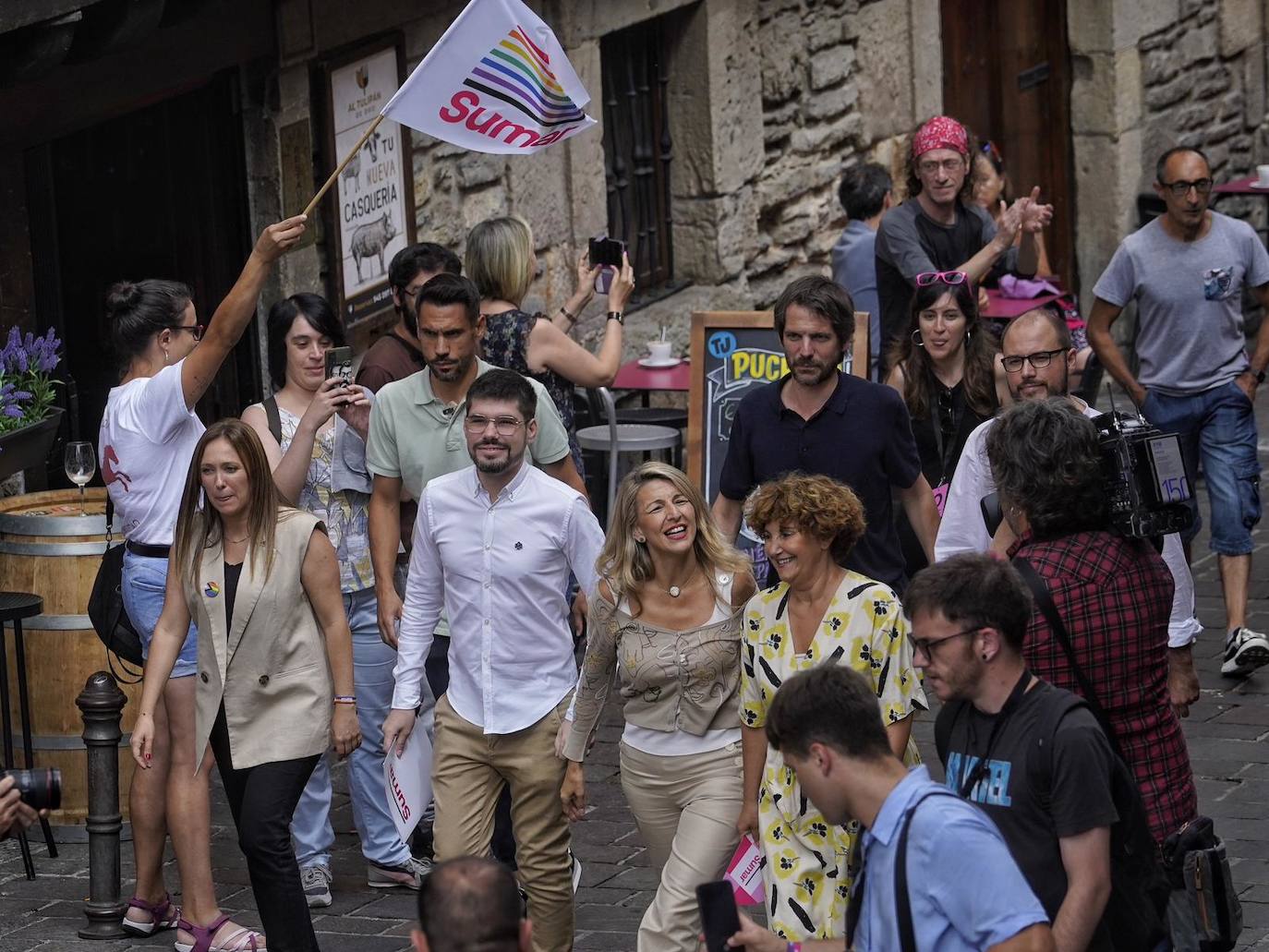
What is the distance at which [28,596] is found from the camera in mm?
6582

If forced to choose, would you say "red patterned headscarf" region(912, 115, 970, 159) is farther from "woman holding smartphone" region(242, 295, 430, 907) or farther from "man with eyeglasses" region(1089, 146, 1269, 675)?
"woman holding smartphone" region(242, 295, 430, 907)

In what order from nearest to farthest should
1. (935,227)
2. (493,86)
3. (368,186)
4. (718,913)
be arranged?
1. (718,913)
2. (493,86)
3. (935,227)
4. (368,186)

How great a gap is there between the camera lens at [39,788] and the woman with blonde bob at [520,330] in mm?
2501

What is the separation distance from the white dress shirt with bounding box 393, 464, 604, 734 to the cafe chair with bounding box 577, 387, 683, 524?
10.6 feet

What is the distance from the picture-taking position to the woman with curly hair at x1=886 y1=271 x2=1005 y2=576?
22.0ft

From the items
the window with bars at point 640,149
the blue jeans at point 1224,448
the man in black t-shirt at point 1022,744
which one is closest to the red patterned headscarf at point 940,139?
the blue jeans at point 1224,448

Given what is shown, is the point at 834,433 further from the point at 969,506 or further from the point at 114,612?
the point at 114,612

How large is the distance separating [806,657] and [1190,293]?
12.8 ft

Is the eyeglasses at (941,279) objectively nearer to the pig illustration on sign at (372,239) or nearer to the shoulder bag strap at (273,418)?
the shoulder bag strap at (273,418)

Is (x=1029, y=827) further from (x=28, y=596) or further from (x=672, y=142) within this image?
(x=672, y=142)

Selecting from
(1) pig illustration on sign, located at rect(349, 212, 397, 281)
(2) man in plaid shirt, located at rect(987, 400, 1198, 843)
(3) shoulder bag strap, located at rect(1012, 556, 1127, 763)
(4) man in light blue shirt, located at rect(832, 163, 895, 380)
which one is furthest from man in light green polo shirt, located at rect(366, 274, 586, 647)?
(4) man in light blue shirt, located at rect(832, 163, 895, 380)

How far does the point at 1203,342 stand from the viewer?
26.3 ft

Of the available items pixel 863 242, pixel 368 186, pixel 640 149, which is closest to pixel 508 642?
pixel 368 186

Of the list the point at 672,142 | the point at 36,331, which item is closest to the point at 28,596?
the point at 36,331
